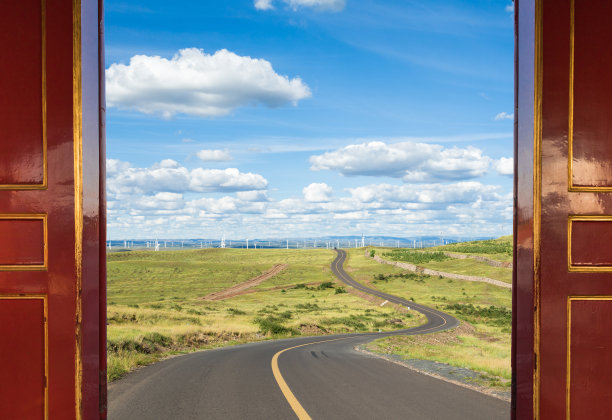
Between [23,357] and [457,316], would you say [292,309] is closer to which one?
[457,316]

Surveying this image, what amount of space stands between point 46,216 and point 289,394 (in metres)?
6.23

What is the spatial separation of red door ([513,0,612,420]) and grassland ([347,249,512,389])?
6.07 meters

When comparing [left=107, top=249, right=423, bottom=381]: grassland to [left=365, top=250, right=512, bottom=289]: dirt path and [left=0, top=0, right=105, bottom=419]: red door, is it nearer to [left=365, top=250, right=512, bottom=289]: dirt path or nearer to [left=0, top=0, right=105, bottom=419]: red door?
[left=0, top=0, right=105, bottom=419]: red door

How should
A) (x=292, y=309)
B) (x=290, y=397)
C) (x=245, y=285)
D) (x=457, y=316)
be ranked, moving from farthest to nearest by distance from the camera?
(x=245, y=285) → (x=457, y=316) → (x=292, y=309) → (x=290, y=397)

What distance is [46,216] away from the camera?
4004mm

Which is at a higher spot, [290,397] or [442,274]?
[290,397]

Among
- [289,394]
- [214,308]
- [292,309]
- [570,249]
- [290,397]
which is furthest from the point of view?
[292,309]

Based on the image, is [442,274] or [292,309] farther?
[442,274]

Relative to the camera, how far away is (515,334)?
15.0 feet

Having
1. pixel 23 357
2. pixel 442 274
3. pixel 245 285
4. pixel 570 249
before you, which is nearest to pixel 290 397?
pixel 23 357

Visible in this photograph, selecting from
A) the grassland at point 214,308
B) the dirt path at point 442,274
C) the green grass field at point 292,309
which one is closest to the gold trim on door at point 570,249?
the green grass field at point 292,309

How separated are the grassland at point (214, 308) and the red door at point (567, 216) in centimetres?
927

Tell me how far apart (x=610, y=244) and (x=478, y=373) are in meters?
8.64

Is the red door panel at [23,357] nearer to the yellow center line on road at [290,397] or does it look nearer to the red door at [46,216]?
the red door at [46,216]
